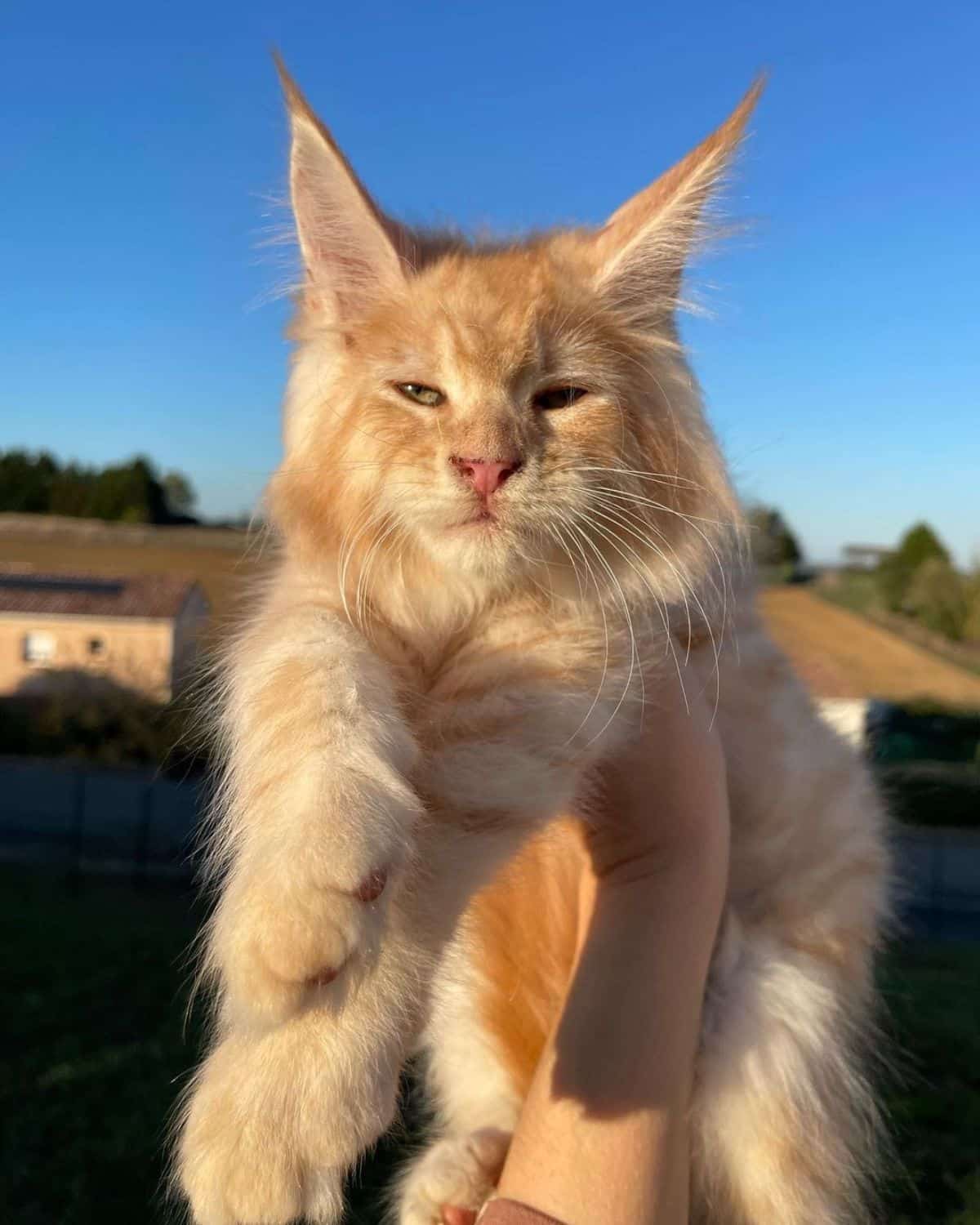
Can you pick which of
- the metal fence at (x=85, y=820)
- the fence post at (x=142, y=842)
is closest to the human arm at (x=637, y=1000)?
the metal fence at (x=85, y=820)

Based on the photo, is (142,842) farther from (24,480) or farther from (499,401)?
(499,401)

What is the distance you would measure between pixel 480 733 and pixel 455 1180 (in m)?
0.82

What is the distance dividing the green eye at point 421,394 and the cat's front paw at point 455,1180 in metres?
1.11

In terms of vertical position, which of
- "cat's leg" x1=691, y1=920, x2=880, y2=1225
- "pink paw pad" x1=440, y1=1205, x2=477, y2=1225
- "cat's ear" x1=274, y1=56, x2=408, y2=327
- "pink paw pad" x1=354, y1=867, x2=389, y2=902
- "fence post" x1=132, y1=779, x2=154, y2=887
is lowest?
"fence post" x1=132, y1=779, x2=154, y2=887

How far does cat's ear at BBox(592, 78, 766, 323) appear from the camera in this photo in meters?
1.31

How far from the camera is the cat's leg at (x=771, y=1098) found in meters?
1.35

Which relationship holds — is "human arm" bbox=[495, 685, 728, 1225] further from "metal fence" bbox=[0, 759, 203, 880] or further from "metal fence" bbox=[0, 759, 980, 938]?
"metal fence" bbox=[0, 759, 203, 880]

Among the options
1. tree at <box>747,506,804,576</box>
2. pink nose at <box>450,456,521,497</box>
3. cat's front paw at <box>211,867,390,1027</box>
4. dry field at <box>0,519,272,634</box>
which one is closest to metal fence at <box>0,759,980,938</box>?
dry field at <box>0,519,272,634</box>

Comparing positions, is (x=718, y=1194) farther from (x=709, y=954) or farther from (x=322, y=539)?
(x=322, y=539)

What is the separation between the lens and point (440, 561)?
4.09 ft

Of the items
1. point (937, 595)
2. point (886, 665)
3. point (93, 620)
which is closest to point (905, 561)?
point (937, 595)

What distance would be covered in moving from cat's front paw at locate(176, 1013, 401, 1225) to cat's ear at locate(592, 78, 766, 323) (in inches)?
42.4

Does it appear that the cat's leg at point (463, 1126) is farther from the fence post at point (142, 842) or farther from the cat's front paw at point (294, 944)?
the fence post at point (142, 842)

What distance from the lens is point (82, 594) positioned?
382cm
